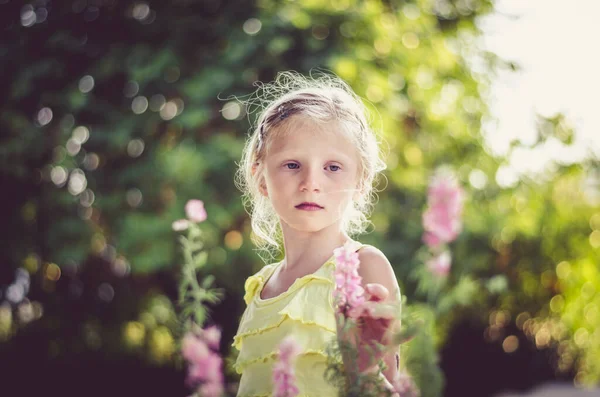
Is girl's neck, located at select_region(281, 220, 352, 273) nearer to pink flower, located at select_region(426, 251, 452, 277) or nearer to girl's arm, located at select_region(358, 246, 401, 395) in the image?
girl's arm, located at select_region(358, 246, 401, 395)

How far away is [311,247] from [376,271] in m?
0.20

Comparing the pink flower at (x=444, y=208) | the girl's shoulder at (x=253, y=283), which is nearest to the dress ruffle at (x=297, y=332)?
the girl's shoulder at (x=253, y=283)

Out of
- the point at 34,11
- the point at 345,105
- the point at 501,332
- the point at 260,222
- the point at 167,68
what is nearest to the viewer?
the point at 345,105

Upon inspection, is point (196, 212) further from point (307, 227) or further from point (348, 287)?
point (348, 287)

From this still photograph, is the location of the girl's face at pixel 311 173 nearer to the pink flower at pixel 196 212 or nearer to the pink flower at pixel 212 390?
the pink flower at pixel 196 212

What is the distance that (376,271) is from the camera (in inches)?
57.5

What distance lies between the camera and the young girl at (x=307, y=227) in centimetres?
145

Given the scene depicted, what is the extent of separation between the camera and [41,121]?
15.8 ft

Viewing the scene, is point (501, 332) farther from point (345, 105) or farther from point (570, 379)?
point (345, 105)

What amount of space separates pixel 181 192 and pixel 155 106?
0.68 m

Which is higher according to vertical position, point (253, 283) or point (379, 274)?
point (379, 274)

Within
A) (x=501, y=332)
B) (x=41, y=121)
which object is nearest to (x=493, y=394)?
(x=501, y=332)

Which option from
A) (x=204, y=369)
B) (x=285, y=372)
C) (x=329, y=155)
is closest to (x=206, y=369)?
(x=204, y=369)

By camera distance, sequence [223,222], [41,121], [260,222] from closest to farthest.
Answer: [260,222] → [223,222] → [41,121]
